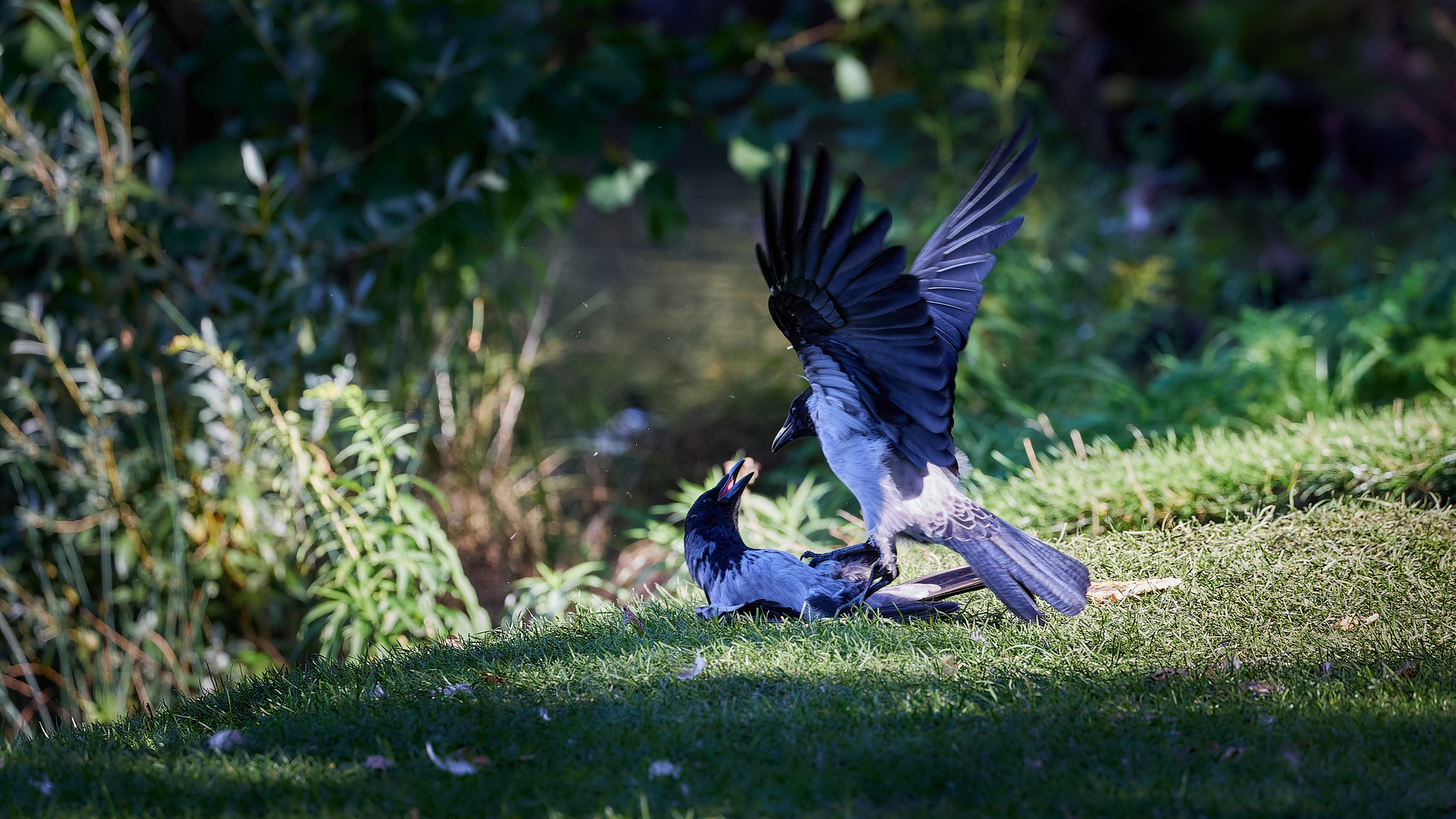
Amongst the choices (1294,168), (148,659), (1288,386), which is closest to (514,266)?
(148,659)

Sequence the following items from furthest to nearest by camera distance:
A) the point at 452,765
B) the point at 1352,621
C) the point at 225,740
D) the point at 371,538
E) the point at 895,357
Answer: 1. the point at 371,538
2. the point at 1352,621
3. the point at 895,357
4. the point at 225,740
5. the point at 452,765

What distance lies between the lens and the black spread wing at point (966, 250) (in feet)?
9.79

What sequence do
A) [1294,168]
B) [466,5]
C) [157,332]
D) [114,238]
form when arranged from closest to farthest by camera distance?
[114,238] → [157,332] → [466,5] → [1294,168]

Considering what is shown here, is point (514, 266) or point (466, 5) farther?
point (514, 266)

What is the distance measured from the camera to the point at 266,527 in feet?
14.0

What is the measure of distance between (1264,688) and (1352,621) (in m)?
0.54

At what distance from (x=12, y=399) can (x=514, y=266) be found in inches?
158

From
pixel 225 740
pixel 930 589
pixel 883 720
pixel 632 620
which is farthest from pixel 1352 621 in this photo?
pixel 225 740

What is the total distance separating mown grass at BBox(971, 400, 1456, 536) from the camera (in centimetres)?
350

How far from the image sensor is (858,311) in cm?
247

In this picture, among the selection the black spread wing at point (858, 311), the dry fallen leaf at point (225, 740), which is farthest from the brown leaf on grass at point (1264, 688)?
the dry fallen leaf at point (225, 740)

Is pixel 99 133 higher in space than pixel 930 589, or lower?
higher

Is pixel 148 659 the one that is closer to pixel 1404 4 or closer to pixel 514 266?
pixel 514 266

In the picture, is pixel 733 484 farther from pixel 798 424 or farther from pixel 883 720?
pixel 883 720
